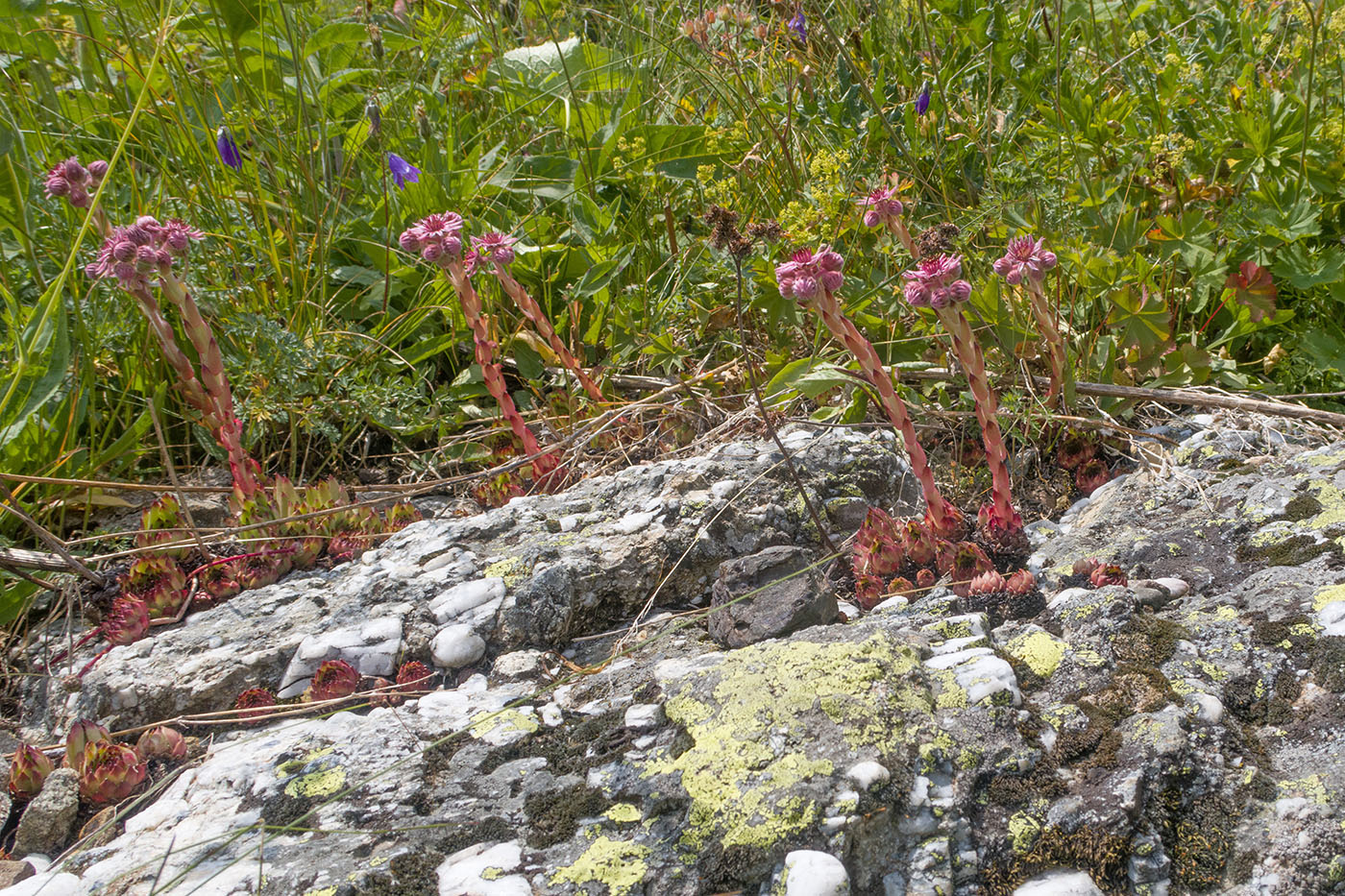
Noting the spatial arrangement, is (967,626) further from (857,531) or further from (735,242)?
(735,242)

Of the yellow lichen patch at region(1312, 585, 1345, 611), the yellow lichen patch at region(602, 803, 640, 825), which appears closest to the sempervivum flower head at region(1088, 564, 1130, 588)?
the yellow lichen patch at region(1312, 585, 1345, 611)

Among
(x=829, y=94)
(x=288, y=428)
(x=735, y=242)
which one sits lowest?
(x=288, y=428)

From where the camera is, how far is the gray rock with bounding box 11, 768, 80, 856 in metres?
1.84

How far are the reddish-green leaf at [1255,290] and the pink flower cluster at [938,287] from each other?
3.92 ft

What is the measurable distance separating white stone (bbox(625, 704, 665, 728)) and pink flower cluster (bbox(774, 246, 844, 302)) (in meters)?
0.92

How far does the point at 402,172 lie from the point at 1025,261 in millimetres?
2431

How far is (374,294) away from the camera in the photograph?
3807 millimetres

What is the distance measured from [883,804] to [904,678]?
278 millimetres

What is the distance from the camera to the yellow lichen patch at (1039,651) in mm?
1694

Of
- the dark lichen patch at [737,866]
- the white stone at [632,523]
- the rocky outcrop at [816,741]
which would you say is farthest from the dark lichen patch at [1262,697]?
the white stone at [632,523]

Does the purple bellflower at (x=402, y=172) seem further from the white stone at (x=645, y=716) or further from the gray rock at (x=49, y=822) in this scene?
the white stone at (x=645, y=716)

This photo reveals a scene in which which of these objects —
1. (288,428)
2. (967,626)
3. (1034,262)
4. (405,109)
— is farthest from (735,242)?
(405,109)

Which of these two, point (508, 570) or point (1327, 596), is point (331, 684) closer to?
point (508, 570)

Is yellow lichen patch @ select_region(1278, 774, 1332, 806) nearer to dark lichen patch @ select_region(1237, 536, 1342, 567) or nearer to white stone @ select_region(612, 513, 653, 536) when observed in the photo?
dark lichen patch @ select_region(1237, 536, 1342, 567)
